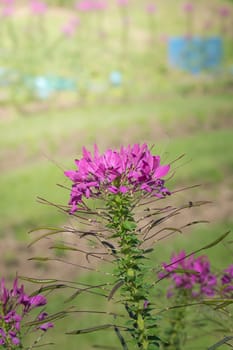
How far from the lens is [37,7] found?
5.41 meters

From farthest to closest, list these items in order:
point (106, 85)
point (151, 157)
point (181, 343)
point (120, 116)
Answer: point (106, 85) < point (120, 116) < point (181, 343) < point (151, 157)

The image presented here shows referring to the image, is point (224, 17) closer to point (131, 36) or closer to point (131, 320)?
point (131, 36)

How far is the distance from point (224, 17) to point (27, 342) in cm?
398

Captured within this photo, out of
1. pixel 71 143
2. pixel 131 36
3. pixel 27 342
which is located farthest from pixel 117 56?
pixel 27 342

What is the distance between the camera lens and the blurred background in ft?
15.8

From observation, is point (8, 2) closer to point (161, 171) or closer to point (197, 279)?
point (197, 279)

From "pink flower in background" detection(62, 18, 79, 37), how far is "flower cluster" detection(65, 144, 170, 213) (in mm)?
Answer: 4784

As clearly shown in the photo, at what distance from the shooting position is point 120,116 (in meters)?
5.05

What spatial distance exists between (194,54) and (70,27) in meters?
0.85

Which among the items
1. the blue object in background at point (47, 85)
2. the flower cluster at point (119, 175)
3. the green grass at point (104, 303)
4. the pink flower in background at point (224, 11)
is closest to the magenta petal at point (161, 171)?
the flower cluster at point (119, 175)

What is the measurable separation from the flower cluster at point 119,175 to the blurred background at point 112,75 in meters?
3.72

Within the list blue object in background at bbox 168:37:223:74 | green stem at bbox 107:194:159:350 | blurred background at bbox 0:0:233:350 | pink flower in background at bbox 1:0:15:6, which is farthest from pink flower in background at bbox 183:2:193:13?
green stem at bbox 107:194:159:350

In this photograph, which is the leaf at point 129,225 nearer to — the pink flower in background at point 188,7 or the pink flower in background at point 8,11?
the pink flower in background at point 8,11

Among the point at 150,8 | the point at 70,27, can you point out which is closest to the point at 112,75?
the point at 70,27
